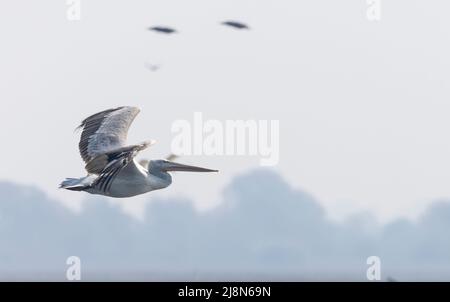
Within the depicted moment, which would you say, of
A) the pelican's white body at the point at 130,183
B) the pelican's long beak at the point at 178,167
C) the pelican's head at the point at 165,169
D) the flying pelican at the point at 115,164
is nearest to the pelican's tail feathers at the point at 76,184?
the flying pelican at the point at 115,164

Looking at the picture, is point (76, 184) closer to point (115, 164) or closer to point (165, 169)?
point (115, 164)

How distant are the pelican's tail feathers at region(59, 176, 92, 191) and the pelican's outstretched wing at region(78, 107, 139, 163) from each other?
1.30 ft

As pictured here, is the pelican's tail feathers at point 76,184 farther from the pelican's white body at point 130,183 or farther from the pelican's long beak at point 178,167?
the pelican's long beak at point 178,167

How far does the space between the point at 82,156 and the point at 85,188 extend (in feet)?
3.36

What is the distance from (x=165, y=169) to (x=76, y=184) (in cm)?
220

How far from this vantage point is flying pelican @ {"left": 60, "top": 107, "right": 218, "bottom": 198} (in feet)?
65.4

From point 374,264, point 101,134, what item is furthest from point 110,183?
point 374,264

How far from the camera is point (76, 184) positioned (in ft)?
70.0

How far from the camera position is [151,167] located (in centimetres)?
2253

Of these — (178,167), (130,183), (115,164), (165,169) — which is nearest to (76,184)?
(130,183)

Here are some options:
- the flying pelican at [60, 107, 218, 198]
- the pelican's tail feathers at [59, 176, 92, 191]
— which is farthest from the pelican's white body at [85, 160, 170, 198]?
the pelican's tail feathers at [59, 176, 92, 191]
